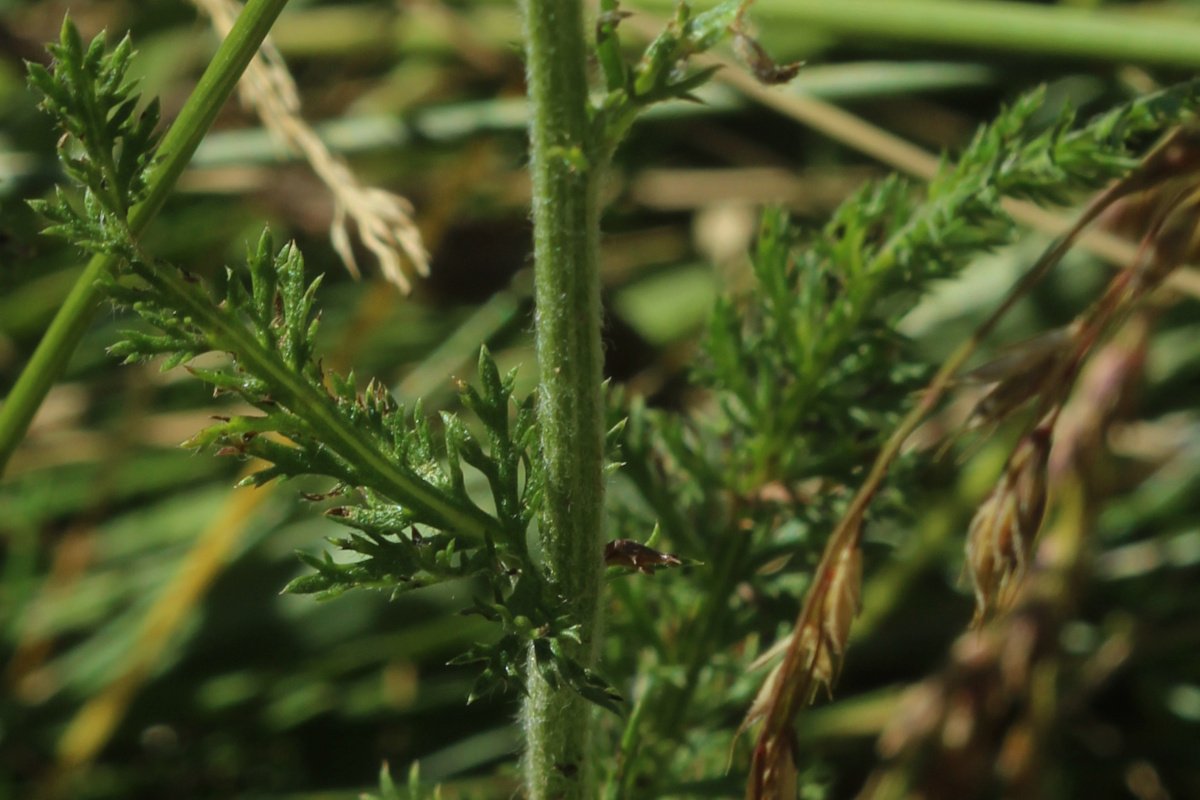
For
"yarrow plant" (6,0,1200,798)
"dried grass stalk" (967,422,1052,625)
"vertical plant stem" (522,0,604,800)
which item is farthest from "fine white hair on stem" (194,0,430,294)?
"dried grass stalk" (967,422,1052,625)

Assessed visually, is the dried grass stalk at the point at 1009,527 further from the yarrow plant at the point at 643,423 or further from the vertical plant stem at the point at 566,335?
the vertical plant stem at the point at 566,335

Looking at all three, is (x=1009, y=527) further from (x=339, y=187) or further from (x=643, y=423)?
(x=339, y=187)

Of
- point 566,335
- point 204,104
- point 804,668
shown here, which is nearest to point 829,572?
point 804,668

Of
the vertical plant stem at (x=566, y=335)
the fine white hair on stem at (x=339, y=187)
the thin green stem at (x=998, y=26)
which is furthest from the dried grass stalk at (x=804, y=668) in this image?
the thin green stem at (x=998, y=26)

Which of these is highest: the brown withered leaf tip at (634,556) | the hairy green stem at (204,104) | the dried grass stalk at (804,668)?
the hairy green stem at (204,104)

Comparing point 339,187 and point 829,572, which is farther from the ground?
point 339,187

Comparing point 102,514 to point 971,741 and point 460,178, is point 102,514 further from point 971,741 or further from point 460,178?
point 971,741
